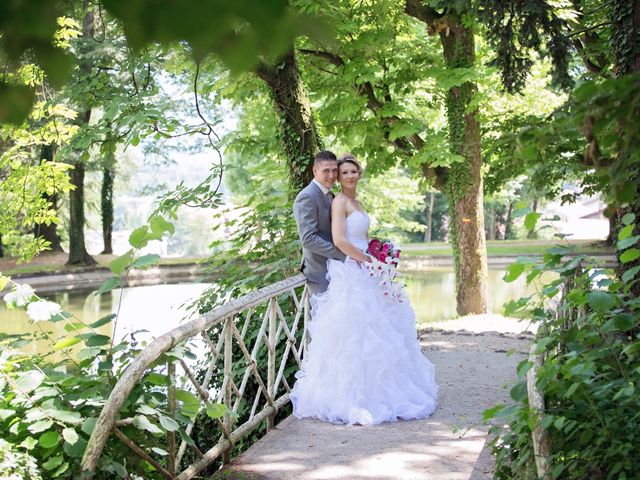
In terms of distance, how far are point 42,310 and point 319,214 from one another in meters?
2.57

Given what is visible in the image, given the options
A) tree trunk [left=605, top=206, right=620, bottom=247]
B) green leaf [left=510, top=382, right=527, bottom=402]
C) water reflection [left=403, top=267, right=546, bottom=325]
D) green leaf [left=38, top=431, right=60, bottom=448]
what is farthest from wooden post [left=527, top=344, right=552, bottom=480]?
water reflection [left=403, top=267, right=546, bottom=325]

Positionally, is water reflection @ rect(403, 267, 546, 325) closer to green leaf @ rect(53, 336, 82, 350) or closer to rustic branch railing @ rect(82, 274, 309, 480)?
rustic branch railing @ rect(82, 274, 309, 480)

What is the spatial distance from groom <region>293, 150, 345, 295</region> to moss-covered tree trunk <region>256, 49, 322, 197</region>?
4.52 feet

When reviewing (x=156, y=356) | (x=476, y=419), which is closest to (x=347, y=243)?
(x=476, y=419)

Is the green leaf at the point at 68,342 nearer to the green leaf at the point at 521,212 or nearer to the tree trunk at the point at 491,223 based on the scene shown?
the green leaf at the point at 521,212

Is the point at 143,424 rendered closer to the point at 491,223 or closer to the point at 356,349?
the point at 356,349

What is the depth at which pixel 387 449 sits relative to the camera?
14.0 ft

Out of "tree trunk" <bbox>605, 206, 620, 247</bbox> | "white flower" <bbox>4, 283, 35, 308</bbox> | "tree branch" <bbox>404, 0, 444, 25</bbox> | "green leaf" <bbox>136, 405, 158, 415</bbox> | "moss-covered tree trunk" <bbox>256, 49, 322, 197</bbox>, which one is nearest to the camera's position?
"tree trunk" <bbox>605, 206, 620, 247</bbox>

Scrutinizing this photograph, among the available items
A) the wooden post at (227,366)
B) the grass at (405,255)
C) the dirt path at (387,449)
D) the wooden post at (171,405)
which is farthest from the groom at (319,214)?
the grass at (405,255)

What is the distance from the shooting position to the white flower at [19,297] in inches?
124

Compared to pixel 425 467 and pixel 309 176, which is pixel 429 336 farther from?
pixel 425 467

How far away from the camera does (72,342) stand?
308 centimetres

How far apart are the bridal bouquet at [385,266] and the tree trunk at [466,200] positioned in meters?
7.00

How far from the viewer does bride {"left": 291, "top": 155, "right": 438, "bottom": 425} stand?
4977 millimetres
